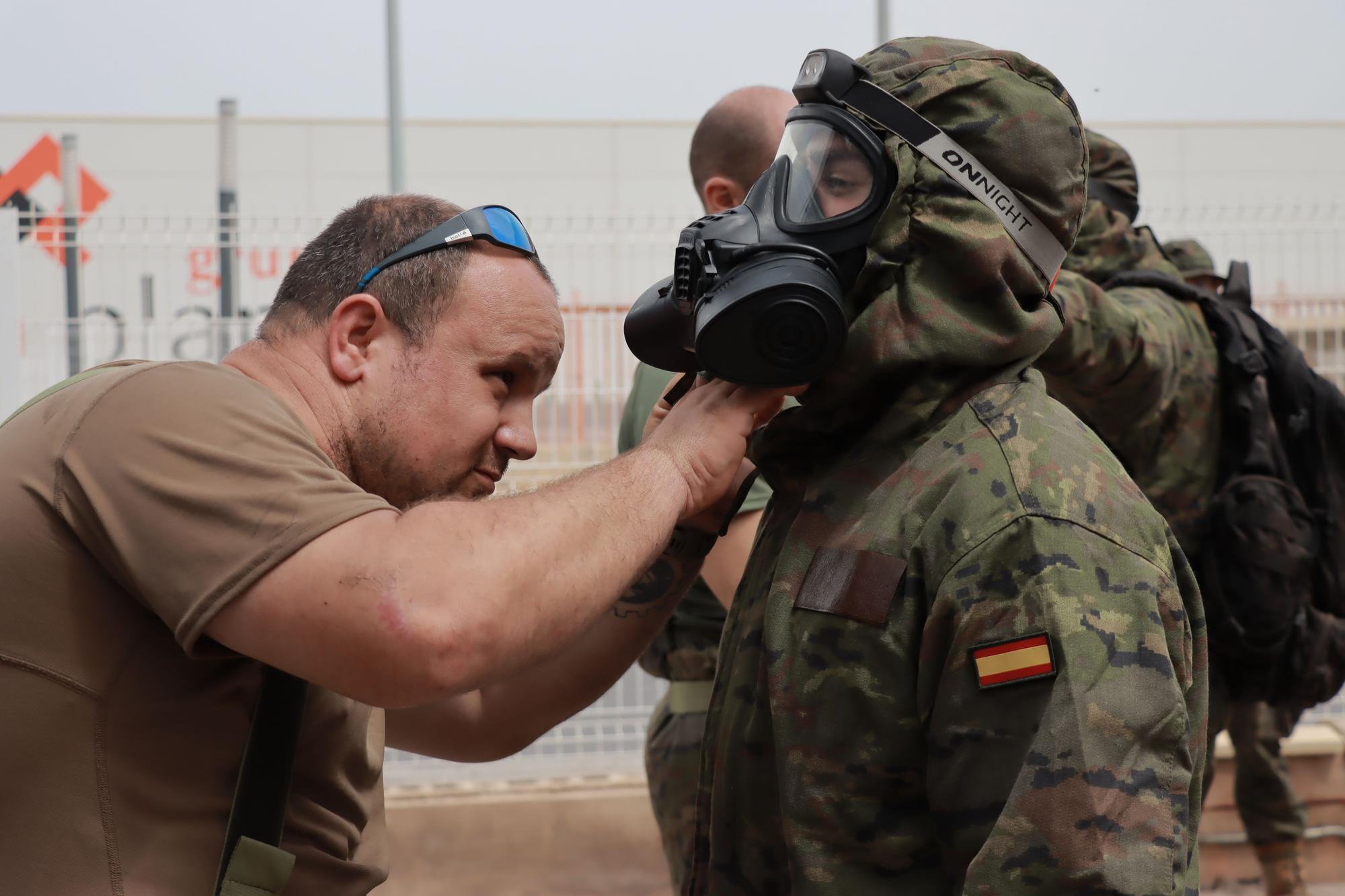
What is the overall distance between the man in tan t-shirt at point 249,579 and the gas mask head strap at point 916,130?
0.39 m

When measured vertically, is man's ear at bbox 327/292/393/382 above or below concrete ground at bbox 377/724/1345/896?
above

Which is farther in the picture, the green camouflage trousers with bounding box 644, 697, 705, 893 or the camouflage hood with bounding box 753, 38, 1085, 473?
the green camouflage trousers with bounding box 644, 697, 705, 893

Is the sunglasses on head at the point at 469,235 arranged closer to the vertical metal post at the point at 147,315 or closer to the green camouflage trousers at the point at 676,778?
the green camouflage trousers at the point at 676,778

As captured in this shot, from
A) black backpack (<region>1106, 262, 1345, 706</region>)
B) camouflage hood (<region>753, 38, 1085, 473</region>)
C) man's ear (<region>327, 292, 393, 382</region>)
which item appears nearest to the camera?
camouflage hood (<region>753, 38, 1085, 473</region>)

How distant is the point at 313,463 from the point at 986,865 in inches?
37.2

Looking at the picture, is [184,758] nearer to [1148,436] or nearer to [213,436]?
[213,436]

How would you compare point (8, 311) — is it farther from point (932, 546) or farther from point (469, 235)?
point (932, 546)

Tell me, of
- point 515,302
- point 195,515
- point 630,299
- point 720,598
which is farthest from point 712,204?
point 630,299

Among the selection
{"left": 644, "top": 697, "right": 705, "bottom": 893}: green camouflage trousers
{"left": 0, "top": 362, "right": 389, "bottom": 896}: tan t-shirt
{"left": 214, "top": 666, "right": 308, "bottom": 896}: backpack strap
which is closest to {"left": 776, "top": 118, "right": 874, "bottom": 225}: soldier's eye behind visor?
{"left": 0, "top": 362, "right": 389, "bottom": 896}: tan t-shirt

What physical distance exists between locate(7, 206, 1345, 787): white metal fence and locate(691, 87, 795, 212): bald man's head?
2.87 meters

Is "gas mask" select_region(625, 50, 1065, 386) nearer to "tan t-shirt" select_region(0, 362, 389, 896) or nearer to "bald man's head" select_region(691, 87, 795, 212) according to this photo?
"tan t-shirt" select_region(0, 362, 389, 896)

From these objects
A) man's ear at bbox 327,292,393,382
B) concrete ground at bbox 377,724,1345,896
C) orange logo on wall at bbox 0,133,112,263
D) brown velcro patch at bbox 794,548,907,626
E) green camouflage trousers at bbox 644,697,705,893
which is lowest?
concrete ground at bbox 377,724,1345,896

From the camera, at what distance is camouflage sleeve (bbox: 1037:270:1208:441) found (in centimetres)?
324

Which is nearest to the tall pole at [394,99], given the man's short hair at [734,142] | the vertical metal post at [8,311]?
the vertical metal post at [8,311]
